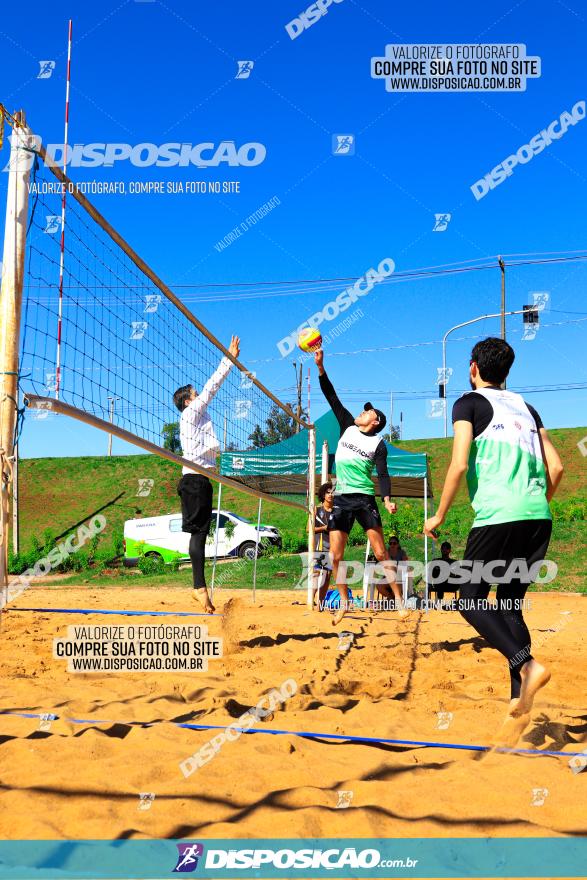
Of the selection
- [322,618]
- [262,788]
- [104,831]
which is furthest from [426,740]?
[322,618]

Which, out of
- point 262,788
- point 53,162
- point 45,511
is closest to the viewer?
point 262,788

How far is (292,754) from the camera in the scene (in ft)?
8.42

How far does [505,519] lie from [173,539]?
17.3 m

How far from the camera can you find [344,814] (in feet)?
6.40

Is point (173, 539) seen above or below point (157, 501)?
below

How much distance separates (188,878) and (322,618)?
496cm

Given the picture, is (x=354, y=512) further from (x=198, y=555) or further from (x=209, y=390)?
(x=209, y=390)

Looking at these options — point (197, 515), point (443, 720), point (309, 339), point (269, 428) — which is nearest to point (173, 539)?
point (269, 428)

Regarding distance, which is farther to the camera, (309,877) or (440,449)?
(440,449)

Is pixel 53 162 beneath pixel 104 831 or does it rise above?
above

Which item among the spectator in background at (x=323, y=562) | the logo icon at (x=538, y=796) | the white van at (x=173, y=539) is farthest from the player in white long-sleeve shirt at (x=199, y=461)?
the white van at (x=173, y=539)

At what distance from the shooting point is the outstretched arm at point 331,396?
6.21 metres

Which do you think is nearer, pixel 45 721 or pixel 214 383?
pixel 45 721

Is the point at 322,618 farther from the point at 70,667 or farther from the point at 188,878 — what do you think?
the point at 188,878
